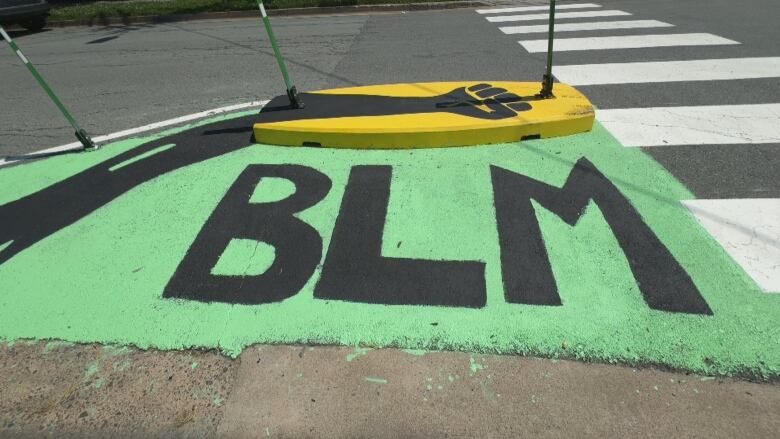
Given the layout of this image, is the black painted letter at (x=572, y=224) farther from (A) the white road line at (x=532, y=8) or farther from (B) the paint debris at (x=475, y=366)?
(A) the white road line at (x=532, y=8)

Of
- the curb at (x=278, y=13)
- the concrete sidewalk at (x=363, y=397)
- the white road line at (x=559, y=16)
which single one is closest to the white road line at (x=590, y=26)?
the white road line at (x=559, y=16)

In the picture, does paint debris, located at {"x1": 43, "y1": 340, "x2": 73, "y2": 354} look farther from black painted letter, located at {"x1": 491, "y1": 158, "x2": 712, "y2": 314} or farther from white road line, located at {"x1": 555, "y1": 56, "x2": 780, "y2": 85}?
white road line, located at {"x1": 555, "y1": 56, "x2": 780, "y2": 85}

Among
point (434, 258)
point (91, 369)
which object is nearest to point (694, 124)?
point (434, 258)

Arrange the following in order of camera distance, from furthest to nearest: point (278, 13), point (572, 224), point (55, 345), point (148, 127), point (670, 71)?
point (278, 13) → point (670, 71) → point (148, 127) → point (572, 224) → point (55, 345)

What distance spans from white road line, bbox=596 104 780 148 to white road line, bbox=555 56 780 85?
3.41ft

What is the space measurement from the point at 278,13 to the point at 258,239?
11.7 m

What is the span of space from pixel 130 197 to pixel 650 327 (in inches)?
153

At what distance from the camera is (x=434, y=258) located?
2574 millimetres

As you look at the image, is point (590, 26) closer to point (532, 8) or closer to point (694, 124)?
point (532, 8)

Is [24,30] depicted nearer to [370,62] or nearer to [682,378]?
[370,62]

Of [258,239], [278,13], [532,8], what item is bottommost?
[258,239]

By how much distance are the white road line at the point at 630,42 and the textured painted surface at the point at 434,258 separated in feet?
12.6

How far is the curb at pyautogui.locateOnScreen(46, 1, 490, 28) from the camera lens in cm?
1166

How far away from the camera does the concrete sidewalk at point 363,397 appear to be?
1.70 meters
